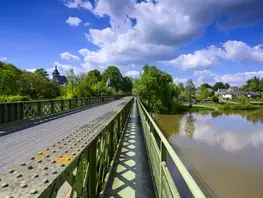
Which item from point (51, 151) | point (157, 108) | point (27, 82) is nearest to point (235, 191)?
point (51, 151)

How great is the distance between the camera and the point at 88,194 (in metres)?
2.74

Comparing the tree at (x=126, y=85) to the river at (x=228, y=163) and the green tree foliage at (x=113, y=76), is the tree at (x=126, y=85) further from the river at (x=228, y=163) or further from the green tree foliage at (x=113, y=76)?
the river at (x=228, y=163)

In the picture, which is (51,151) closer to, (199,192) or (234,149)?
(199,192)

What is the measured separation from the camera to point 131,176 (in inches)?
168

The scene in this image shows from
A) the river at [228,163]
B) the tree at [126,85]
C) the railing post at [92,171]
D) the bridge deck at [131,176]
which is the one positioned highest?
the tree at [126,85]

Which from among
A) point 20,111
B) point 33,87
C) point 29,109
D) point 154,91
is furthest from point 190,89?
point 20,111

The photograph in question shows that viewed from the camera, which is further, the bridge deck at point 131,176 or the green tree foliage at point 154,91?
the green tree foliage at point 154,91

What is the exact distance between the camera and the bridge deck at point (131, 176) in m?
3.55

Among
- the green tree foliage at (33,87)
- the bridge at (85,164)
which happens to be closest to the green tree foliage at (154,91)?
the green tree foliage at (33,87)

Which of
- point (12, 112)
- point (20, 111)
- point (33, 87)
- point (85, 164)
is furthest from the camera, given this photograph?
point (33, 87)

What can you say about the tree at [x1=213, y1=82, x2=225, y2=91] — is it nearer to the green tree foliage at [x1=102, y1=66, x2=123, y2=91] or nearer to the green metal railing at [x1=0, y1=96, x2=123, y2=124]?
the green tree foliage at [x1=102, y1=66, x2=123, y2=91]

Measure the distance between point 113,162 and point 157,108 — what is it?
38203 mm

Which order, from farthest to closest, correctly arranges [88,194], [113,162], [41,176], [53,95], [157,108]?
[157,108], [53,95], [113,162], [88,194], [41,176]

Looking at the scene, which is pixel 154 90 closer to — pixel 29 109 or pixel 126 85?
pixel 29 109
